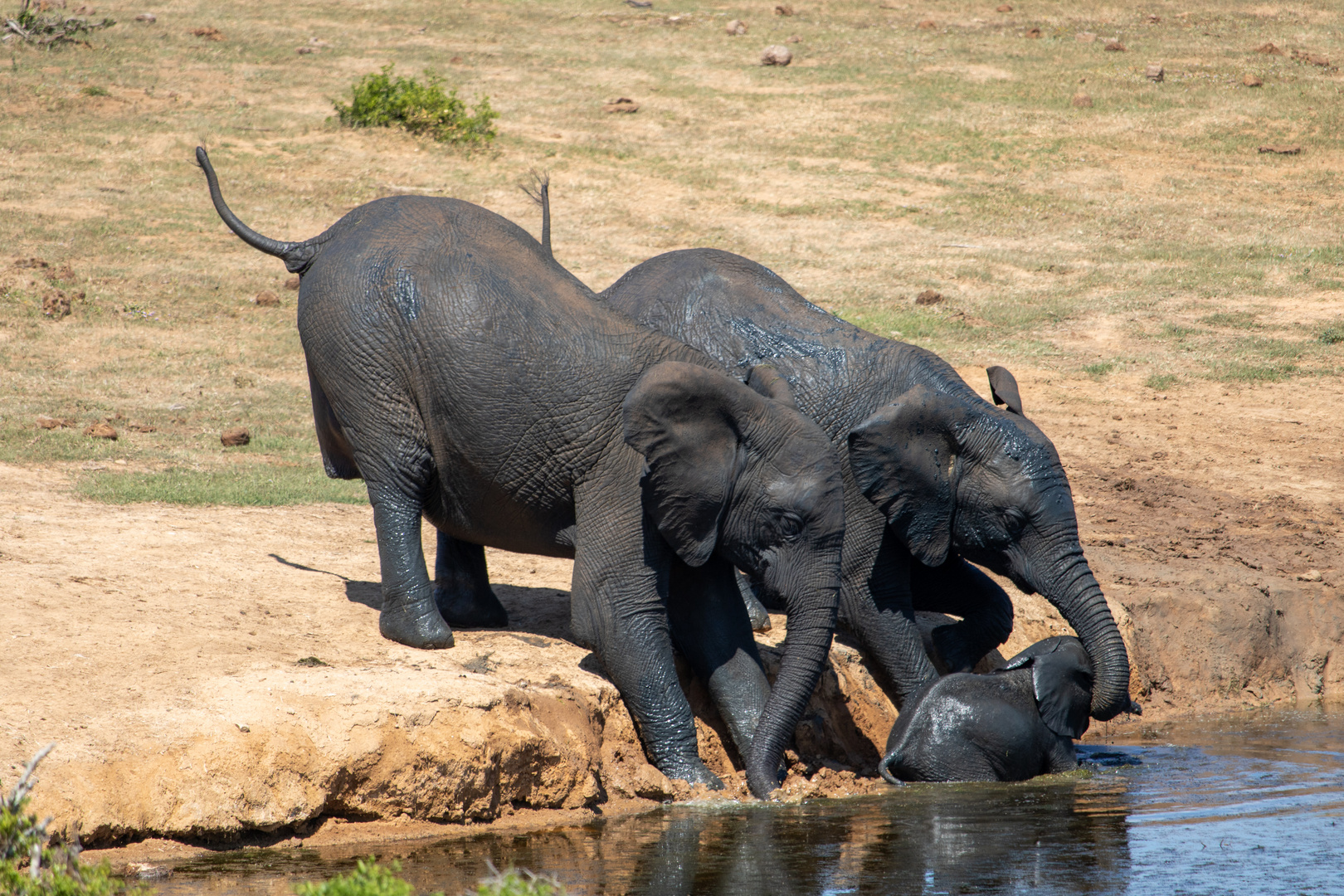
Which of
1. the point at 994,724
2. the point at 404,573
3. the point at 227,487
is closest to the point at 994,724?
the point at 994,724

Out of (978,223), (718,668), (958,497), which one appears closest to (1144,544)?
(958,497)

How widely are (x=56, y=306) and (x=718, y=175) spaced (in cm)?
889

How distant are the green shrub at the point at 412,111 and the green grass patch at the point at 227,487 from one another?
1065 centimetres

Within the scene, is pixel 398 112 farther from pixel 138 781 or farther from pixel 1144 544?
pixel 138 781

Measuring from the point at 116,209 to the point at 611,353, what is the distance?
12822 mm

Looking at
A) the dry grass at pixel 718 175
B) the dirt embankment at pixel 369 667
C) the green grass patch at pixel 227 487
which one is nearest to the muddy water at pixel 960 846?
the dirt embankment at pixel 369 667

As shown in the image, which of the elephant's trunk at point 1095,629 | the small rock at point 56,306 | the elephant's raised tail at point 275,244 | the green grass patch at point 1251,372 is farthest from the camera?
the small rock at point 56,306

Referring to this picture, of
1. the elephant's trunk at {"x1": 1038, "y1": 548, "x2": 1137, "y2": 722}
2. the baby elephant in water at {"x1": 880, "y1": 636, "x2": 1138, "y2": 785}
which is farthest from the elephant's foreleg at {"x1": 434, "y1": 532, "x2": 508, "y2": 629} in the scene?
the elephant's trunk at {"x1": 1038, "y1": 548, "x2": 1137, "y2": 722}

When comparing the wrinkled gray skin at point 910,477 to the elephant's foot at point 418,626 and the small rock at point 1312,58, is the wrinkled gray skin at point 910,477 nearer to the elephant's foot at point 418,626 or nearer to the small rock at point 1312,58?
the elephant's foot at point 418,626

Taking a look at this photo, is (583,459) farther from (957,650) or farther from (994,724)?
(957,650)

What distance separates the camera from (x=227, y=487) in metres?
10.5

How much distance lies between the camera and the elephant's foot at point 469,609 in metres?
7.99

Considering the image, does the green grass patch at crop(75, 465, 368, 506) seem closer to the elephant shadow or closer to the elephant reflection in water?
the elephant shadow

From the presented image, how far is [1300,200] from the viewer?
774 inches
